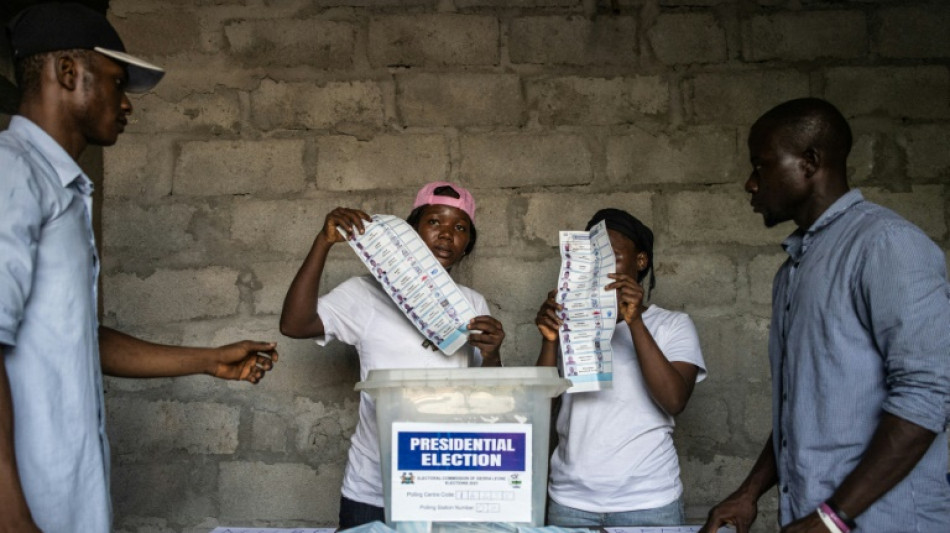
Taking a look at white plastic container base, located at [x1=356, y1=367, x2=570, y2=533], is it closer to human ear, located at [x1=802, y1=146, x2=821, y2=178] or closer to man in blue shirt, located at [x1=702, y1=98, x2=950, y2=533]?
man in blue shirt, located at [x1=702, y1=98, x2=950, y2=533]

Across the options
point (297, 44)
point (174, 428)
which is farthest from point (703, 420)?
point (297, 44)

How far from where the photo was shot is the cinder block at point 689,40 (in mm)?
3305

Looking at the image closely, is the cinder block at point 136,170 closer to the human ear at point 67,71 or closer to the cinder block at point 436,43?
the cinder block at point 436,43

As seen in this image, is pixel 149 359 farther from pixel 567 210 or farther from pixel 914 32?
pixel 914 32

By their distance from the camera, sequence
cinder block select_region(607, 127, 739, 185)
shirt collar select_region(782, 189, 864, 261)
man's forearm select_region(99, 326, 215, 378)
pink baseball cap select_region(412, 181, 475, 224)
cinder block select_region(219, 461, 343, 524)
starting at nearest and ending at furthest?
1. shirt collar select_region(782, 189, 864, 261)
2. man's forearm select_region(99, 326, 215, 378)
3. pink baseball cap select_region(412, 181, 475, 224)
4. cinder block select_region(219, 461, 343, 524)
5. cinder block select_region(607, 127, 739, 185)

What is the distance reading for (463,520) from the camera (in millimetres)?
1515

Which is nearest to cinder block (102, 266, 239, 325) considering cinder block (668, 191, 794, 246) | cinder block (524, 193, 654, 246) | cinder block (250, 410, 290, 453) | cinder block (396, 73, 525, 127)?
cinder block (250, 410, 290, 453)

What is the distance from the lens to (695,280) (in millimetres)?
3232

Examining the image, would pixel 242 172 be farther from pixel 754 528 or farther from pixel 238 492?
pixel 754 528

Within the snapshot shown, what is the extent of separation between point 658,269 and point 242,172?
1.67 metres

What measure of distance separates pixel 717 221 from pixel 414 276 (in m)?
1.51

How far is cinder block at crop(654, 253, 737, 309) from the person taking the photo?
10.6 ft

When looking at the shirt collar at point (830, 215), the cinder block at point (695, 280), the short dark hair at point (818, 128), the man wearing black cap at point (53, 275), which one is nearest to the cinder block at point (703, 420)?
the cinder block at point (695, 280)

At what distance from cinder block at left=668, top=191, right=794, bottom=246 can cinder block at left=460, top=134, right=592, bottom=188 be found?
0.39 m
